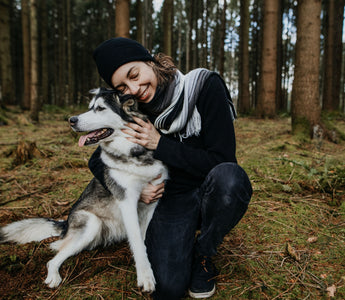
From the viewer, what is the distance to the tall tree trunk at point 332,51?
39.3 feet

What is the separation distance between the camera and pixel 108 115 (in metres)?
2.31

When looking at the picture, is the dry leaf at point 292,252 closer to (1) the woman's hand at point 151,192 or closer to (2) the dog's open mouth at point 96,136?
(1) the woman's hand at point 151,192

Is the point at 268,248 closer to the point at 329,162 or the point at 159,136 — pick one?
the point at 159,136

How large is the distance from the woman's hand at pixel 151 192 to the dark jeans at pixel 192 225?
20cm

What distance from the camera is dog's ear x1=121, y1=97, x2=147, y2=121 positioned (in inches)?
91.0

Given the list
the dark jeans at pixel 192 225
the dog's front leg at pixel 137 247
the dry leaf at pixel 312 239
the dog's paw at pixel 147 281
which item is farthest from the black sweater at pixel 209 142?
the dry leaf at pixel 312 239

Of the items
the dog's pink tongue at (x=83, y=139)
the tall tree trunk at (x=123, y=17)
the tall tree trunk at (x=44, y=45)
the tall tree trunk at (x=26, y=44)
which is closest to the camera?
the dog's pink tongue at (x=83, y=139)

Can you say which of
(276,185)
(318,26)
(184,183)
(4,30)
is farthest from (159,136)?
(4,30)

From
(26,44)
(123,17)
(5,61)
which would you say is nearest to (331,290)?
(123,17)

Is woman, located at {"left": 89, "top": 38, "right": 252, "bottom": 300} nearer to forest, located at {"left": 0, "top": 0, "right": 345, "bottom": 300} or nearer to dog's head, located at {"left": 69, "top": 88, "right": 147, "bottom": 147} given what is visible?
dog's head, located at {"left": 69, "top": 88, "right": 147, "bottom": 147}

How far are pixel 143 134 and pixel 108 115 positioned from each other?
371mm

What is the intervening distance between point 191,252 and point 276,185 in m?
2.00

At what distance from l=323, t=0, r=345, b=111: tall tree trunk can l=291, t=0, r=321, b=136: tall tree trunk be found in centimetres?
804

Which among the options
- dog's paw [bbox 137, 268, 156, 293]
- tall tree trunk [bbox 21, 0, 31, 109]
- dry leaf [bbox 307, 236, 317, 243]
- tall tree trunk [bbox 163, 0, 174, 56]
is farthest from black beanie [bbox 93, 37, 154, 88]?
tall tree trunk [bbox 21, 0, 31, 109]
